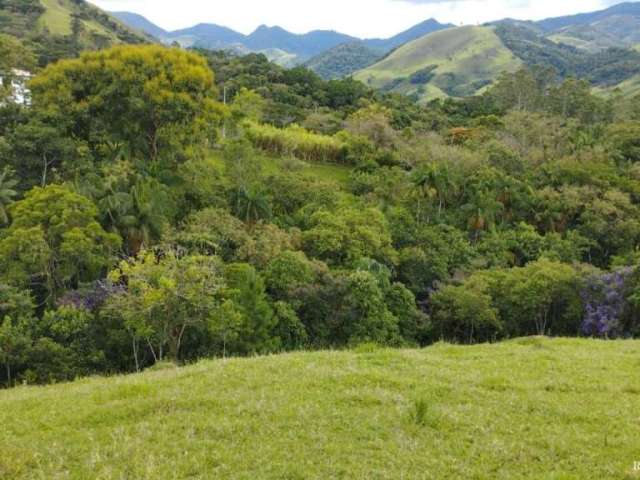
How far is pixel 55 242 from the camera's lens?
31.6 meters

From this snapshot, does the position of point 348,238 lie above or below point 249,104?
below

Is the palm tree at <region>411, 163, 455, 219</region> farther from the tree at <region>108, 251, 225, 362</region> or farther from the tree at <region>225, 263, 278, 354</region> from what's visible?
the tree at <region>108, 251, 225, 362</region>

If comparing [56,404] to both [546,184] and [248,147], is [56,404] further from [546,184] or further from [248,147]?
[546,184]

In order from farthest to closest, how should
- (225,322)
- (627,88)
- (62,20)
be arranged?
(627,88) → (62,20) → (225,322)

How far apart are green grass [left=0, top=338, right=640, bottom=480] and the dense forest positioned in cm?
1544

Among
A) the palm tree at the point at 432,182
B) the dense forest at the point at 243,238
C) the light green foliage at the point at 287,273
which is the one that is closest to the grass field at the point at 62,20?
the dense forest at the point at 243,238

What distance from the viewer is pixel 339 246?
131ft

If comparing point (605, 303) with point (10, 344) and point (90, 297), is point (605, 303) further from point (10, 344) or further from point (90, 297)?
point (10, 344)

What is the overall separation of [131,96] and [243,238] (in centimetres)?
1255

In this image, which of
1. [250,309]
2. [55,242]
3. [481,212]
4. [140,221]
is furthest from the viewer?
[481,212]

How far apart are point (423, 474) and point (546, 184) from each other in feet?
178

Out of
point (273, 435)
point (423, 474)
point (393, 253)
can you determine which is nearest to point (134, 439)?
point (273, 435)

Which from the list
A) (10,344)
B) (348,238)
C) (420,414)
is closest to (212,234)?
(348,238)

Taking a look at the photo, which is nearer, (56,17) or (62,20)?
(62,20)
